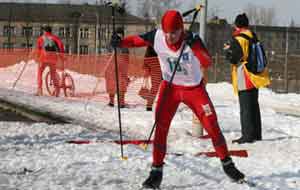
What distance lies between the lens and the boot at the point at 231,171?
6965 millimetres

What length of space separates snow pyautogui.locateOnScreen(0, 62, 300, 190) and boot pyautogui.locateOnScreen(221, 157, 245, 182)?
0.08m

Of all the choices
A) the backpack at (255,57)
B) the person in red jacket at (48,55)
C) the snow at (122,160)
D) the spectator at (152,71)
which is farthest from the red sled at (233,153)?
the person in red jacket at (48,55)

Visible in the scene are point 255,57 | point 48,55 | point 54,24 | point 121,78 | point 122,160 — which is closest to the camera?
point 122,160

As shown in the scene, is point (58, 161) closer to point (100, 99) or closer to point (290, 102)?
point (100, 99)

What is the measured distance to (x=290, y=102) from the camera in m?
20.4

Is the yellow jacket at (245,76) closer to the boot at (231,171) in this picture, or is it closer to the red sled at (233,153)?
the red sled at (233,153)

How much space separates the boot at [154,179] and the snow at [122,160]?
120 millimetres

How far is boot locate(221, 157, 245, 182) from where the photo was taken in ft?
22.9

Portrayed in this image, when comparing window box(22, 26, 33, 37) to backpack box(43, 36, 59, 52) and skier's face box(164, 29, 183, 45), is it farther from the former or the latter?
skier's face box(164, 29, 183, 45)

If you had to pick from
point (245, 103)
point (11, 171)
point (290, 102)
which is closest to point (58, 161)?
point (11, 171)

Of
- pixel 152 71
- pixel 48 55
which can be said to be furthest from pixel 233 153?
pixel 48 55

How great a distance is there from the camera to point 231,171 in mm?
6992

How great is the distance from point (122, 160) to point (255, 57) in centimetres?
310

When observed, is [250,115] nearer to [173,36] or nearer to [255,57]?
[255,57]
